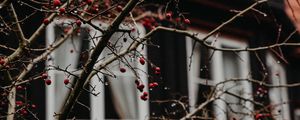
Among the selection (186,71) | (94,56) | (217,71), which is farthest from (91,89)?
(94,56)

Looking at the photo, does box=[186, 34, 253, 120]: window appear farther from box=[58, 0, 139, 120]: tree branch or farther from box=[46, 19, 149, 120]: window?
box=[58, 0, 139, 120]: tree branch

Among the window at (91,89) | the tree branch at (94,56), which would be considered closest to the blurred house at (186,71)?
the window at (91,89)

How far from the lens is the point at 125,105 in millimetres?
8594

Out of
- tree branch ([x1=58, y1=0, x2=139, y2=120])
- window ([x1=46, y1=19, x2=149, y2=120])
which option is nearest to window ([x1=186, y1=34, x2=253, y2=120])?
window ([x1=46, y1=19, x2=149, y2=120])

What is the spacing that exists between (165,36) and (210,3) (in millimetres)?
1211

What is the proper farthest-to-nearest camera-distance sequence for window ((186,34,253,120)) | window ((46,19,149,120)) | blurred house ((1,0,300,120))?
window ((186,34,253,120)) < blurred house ((1,0,300,120)) < window ((46,19,149,120))

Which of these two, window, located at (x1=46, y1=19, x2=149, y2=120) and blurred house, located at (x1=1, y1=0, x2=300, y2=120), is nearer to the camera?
window, located at (x1=46, y1=19, x2=149, y2=120)

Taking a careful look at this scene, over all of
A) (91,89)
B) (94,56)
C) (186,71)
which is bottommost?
(94,56)

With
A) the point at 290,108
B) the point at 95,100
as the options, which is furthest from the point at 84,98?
the point at 290,108

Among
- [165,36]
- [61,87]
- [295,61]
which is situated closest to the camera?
[61,87]

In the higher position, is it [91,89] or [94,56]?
[91,89]

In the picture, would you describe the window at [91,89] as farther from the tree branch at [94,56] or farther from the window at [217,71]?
the tree branch at [94,56]

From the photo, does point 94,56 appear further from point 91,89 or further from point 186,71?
point 186,71

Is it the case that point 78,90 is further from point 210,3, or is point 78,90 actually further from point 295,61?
point 295,61
